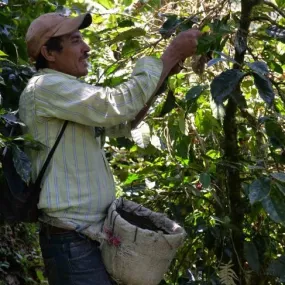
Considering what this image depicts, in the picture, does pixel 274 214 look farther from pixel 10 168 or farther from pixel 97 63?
pixel 97 63

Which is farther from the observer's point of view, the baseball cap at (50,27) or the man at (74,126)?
the baseball cap at (50,27)

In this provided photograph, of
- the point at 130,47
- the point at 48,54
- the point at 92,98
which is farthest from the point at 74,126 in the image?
the point at 130,47

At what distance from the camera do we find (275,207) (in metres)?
2.15

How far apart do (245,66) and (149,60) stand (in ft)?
1.13

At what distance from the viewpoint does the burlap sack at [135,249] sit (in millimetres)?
2158

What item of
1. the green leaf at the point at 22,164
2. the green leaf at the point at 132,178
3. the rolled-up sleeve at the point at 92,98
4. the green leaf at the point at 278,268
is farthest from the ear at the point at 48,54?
the green leaf at the point at 278,268

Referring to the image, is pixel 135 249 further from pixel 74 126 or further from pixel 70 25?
pixel 70 25

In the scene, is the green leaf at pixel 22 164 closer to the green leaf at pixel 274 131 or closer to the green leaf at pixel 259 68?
the green leaf at pixel 259 68

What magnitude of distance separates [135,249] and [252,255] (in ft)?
2.22

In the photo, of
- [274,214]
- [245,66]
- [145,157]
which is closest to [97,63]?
[145,157]

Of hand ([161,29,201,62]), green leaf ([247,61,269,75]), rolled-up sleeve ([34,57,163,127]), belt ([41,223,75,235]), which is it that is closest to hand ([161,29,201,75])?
hand ([161,29,201,62])

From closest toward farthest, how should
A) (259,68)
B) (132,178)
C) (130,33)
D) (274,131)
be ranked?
(259,68) → (274,131) → (130,33) → (132,178)

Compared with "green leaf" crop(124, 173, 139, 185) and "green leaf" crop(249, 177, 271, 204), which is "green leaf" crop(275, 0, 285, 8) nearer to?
"green leaf" crop(249, 177, 271, 204)

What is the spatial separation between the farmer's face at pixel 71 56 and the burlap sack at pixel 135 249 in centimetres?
48
